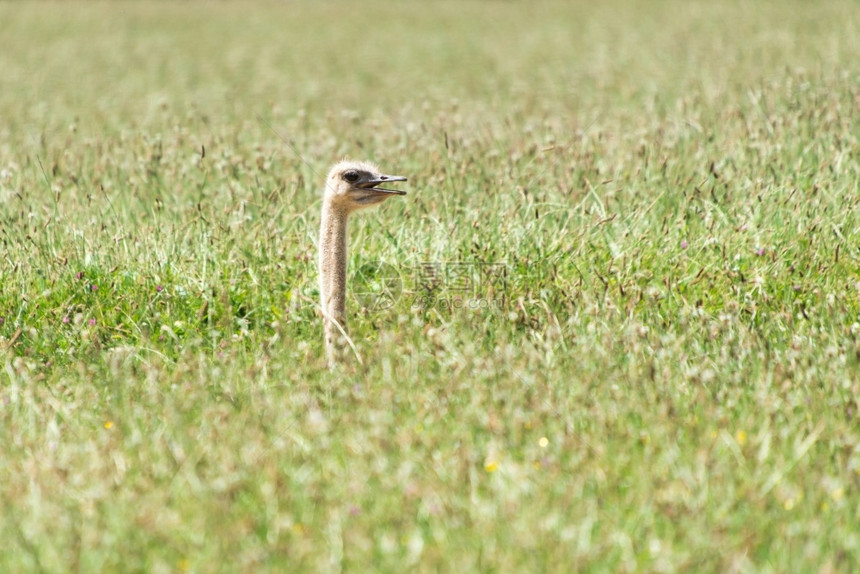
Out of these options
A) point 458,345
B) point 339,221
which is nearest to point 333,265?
point 339,221

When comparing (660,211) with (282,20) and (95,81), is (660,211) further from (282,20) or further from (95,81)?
(282,20)

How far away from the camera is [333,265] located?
5.11 metres

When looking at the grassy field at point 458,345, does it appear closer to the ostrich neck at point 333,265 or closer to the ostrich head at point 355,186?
the ostrich neck at point 333,265

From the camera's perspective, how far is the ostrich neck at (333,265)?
509 centimetres

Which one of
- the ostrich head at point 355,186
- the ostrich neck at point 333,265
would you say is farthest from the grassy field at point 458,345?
the ostrich head at point 355,186

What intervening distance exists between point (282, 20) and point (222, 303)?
58.5ft

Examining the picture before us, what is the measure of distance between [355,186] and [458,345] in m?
0.92

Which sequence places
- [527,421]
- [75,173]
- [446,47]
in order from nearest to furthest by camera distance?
1. [527,421]
2. [75,173]
3. [446,47]

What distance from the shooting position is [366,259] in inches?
251

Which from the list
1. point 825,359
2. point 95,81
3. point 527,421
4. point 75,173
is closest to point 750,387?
point 825,359

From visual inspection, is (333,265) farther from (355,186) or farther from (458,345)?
(458,345)

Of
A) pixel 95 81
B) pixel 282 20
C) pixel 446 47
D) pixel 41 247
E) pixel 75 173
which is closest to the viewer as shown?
pixel 41 247

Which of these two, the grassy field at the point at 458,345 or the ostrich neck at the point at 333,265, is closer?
the grassy field at the point at 458,345

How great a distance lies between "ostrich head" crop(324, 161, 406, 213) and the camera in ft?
16.7
